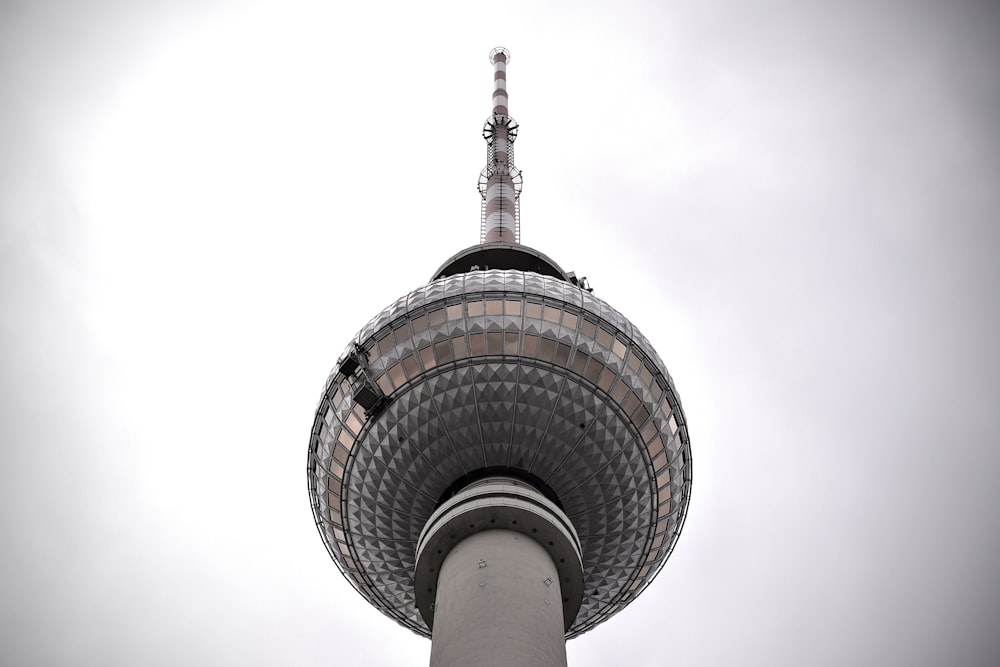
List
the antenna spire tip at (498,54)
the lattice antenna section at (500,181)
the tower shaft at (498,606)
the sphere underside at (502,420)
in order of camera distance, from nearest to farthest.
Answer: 1. the tower shaft at (498,606)
2. the sphere underside at (502,420)
3. the lattice antenna section at (500,181)
4. the antenna spire tip at (498,54)

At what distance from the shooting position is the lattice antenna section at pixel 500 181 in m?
43.8

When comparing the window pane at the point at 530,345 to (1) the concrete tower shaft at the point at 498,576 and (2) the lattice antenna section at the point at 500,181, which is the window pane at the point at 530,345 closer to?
(1) the concrete tower shaft at the point at 498,576

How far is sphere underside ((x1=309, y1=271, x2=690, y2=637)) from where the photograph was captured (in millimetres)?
28703

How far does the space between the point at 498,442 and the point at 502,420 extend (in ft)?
2.61

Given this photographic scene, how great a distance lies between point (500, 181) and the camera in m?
47.1

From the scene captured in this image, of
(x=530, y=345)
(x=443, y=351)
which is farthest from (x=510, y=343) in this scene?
(x=443, y=351)

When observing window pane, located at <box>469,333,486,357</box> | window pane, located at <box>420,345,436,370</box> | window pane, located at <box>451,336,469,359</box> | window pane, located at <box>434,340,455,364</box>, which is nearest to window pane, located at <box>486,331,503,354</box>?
window pane, located at <box>469,333,486,357</box>

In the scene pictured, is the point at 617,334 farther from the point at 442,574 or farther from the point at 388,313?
the point at 442,574

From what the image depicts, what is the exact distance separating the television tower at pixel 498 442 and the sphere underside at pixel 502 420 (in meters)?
0.05

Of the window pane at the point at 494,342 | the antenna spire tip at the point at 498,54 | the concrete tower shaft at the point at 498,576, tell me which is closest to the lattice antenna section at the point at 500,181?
the antenna spire tip at the point at 498,54

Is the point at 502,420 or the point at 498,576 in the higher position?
the point at 502,420

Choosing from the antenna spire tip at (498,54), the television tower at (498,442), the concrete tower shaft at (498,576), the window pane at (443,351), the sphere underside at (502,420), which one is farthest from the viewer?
the antenna spire tip at (498,54)

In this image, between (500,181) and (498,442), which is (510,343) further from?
(500,181)

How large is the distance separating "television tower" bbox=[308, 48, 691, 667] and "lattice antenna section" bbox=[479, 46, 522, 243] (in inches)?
481
